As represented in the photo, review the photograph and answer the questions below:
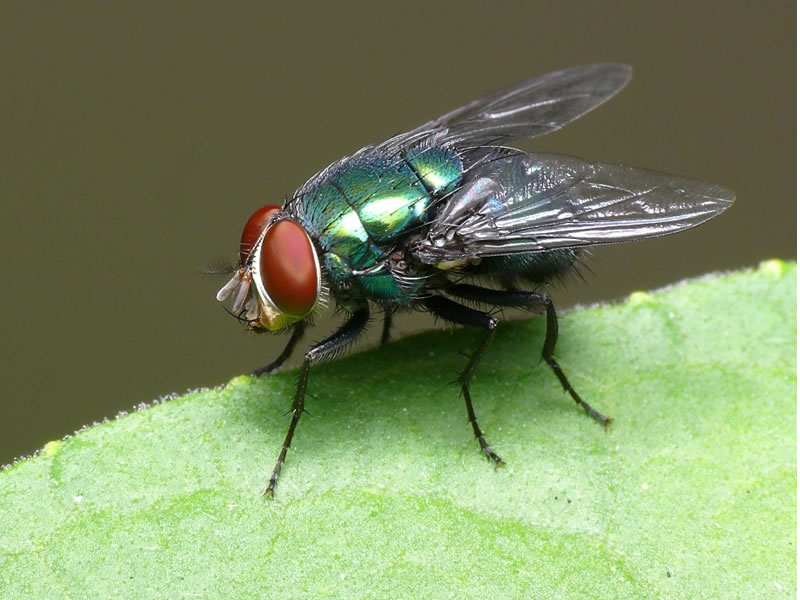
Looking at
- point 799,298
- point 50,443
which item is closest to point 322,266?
point 50,443

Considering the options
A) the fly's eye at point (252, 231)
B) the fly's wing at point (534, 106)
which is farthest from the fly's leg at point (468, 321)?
the fly's wing at point (534, 106)

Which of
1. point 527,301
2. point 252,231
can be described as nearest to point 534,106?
point 527,301

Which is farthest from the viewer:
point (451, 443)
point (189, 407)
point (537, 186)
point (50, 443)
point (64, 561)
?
point (537, 186)

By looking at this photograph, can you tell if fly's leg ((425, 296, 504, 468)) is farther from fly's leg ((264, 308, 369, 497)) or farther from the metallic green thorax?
fly's leg ((264, 308, 369, 497))

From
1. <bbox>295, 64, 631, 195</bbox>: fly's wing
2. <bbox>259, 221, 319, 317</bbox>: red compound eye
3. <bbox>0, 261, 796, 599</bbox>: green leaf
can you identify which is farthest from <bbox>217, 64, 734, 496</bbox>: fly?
<bbox>295, 64, 631, 195</bbox>: fly's wing

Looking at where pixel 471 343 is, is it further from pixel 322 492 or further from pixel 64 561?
pixel 64 561

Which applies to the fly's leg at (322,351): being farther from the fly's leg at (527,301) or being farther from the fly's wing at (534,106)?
the fly's wing at (534,106)

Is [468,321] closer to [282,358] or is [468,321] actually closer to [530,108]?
[282,358]
